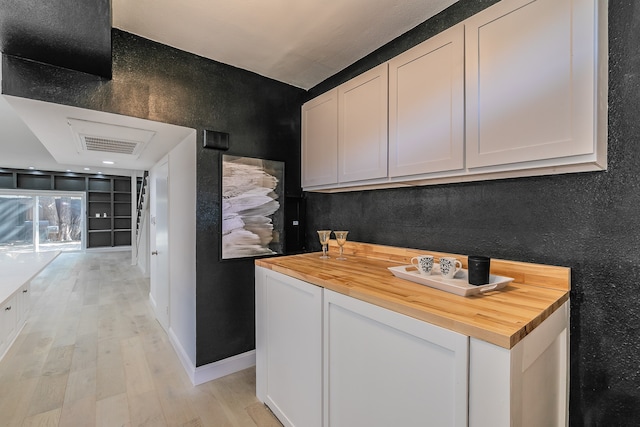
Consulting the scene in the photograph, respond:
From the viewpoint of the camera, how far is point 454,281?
1.27 metres

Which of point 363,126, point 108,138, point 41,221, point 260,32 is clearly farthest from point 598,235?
point 41,221

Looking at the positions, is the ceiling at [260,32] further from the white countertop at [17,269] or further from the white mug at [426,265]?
the white mug at [426,265]

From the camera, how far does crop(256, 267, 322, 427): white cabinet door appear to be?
4.67ft

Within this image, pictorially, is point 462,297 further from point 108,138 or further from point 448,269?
point 108,138

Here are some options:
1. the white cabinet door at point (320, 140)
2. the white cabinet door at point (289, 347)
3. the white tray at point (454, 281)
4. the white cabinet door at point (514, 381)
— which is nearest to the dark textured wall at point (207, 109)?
the white cabinet door at point (320, 140)

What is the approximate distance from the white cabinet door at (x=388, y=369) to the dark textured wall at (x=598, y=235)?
0.79 metres

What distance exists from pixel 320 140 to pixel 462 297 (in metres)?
1.58

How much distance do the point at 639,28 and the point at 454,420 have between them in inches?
62.3

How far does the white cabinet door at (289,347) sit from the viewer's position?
1.42 m

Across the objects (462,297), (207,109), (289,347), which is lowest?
(289,347)

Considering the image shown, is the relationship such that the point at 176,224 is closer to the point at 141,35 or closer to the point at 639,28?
the point at 141,35

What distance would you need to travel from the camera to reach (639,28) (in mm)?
1080

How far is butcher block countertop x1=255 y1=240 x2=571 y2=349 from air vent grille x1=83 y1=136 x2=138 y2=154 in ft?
6.42

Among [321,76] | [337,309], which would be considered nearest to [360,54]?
[321,76]
